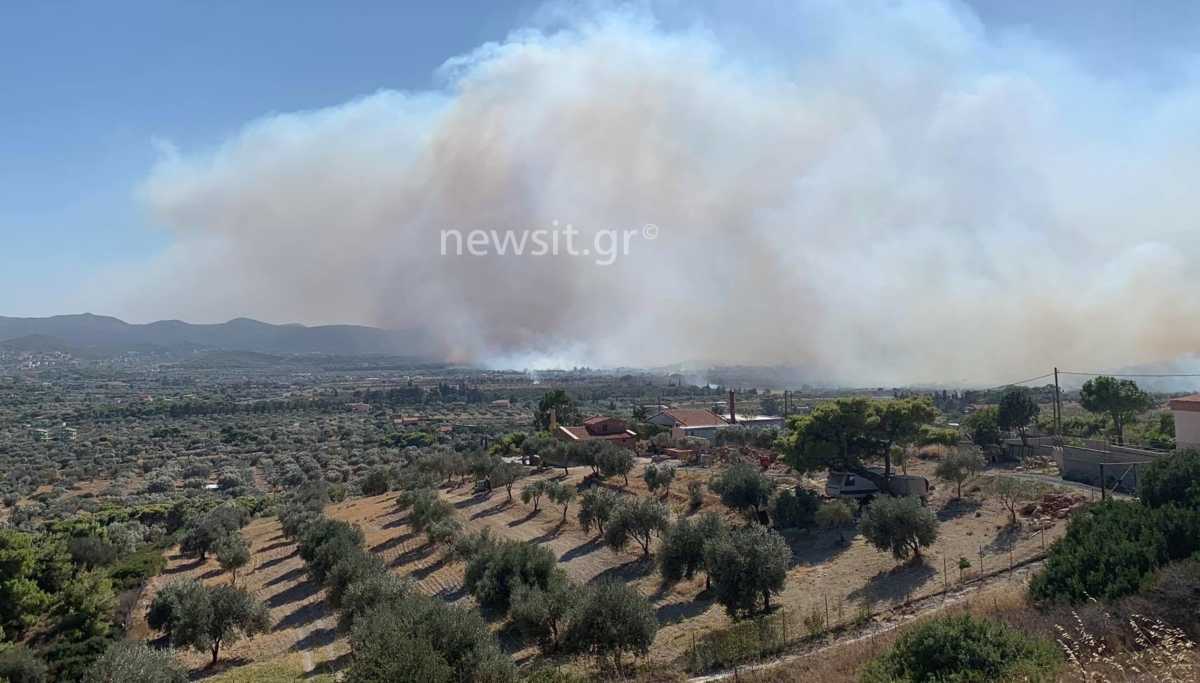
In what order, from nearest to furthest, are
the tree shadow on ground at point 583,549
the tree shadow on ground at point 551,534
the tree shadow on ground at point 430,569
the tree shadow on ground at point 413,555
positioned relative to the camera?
the tree shadow on ground at point 430,569, the tree shadow on ground at point 583,549, the tree shadow on ground at point 413,555, the tree shadow on ground at point 551,534

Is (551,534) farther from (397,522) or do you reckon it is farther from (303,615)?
(303,615)

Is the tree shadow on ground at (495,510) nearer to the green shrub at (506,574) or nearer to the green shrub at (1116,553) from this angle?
the green shrub at (506,574)

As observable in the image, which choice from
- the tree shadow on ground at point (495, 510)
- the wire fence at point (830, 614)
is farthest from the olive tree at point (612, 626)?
the tree shadow on ground at point (495, 510)

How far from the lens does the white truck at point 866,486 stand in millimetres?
26547

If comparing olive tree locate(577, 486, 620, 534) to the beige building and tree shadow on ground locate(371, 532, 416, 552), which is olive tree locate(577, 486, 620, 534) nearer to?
tree shadow on ground locate(371, 532, 416, 552)

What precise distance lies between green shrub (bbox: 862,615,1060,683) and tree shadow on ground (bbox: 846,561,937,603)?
25.7ft

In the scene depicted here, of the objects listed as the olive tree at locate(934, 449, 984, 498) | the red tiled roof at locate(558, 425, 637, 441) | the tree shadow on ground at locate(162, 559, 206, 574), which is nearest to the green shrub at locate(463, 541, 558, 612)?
the tree shadow on ground at locate(162, 559, 206, 574)

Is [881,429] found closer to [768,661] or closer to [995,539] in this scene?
[995,539]

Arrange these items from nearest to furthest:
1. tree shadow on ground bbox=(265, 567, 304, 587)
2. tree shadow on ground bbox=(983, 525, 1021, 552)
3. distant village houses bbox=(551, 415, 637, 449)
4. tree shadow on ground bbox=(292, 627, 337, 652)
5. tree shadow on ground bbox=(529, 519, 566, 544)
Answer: tree shadow on ground bbox=(292, 627, 337, 652), tree shadow on ground bbox=(983, 525, 1021, 552), tree shadow on ground bbox=(265, 567, 304, 587), tree shadow on ground bbox=(529, 519, 566, 544), distant village houses bbox=(551, 415, 637, 449)

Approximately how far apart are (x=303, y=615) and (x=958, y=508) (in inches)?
827

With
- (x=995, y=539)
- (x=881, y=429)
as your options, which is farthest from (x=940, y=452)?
(x=995, y=539)

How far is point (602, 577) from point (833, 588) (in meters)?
6.54

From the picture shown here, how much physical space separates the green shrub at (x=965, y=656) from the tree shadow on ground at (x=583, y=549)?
15.2m

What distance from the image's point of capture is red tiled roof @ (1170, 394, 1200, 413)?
2587 cm
